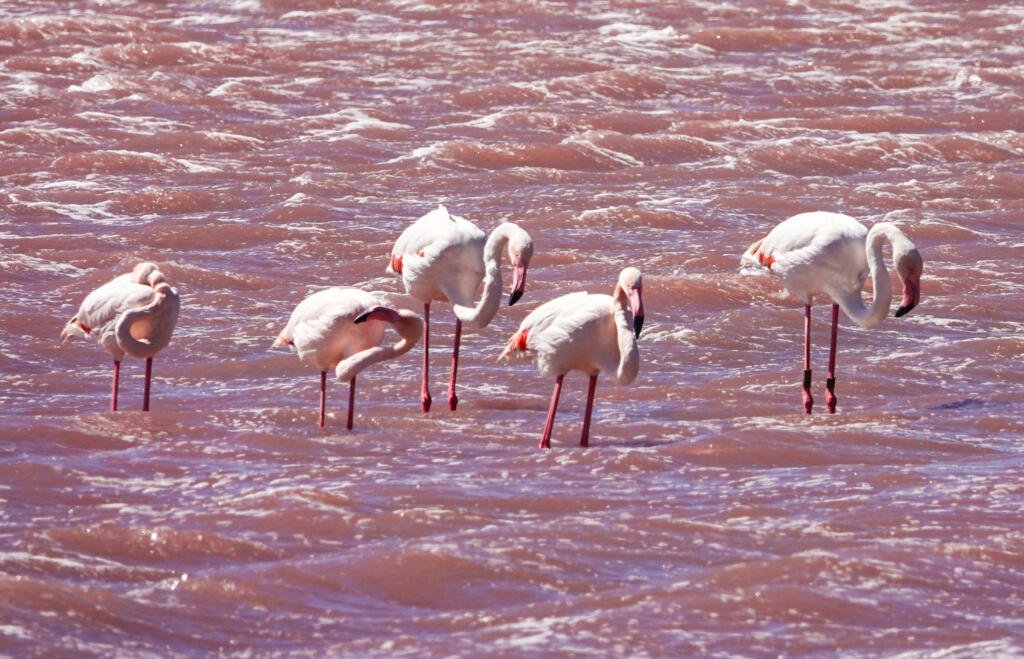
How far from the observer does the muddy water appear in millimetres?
6113

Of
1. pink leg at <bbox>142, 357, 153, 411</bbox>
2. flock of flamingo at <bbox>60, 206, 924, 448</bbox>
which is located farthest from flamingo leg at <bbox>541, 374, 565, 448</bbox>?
pink leg at <bbox>142, 357, 153, 411</bbox>

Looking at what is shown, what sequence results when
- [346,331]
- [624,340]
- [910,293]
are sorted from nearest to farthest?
1. [624,340]
2. [346,331]
3. [910,293]

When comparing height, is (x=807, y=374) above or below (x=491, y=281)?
below

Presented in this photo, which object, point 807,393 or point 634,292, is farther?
point 807,393

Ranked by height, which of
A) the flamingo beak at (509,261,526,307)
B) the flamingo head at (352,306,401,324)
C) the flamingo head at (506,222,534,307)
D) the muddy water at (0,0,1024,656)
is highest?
the flamingo head at (506,222,534,307)

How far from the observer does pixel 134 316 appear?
Answer: 810cm

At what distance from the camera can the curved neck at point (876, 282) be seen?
8.40 meters

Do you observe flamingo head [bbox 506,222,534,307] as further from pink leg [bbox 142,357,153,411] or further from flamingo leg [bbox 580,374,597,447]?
pink leg [bbox 142,357,153,411]

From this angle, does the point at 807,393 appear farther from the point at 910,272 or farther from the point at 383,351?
the point at 383,351

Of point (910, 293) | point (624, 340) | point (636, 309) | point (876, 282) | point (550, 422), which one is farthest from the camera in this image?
point (876, 282)

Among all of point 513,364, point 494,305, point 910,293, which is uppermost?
point 910,293

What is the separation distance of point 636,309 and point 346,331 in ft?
4.46

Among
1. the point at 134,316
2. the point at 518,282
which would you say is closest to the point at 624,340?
the point at 518,282

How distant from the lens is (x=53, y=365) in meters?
9.76
